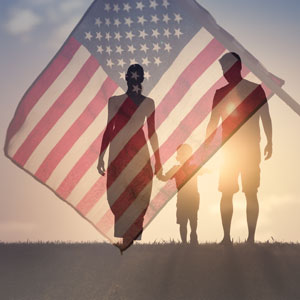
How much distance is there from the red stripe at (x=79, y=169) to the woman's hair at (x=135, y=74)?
1412 mm

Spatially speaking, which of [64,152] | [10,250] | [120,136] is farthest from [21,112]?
[10,250]

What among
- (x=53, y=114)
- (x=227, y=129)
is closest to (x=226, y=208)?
(x=227, y=129)

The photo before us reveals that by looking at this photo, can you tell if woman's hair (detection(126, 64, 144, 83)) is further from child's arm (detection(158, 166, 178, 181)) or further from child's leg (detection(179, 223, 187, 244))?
child's leg (detection(179, 223, 187, 244))

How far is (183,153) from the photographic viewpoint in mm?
12703

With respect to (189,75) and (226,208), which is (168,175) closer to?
(226,208)

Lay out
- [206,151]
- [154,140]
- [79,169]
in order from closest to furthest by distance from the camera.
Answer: [154,140] < [206,151] < [79,169]

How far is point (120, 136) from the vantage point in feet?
38.8

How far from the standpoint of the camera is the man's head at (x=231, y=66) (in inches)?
478

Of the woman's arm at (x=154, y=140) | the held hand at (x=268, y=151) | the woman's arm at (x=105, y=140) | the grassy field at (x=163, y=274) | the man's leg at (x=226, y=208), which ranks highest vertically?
the held hand at (x=268, y=151)

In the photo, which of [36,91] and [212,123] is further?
[36,91]

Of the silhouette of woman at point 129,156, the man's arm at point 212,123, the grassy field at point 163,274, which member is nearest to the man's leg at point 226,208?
the grassy field at point 163,274

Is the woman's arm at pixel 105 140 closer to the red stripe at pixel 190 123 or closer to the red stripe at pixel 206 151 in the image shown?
the red stripe at pixel 190 123

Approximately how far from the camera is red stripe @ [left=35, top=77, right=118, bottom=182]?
41.7 ft

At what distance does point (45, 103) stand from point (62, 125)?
55 cm
